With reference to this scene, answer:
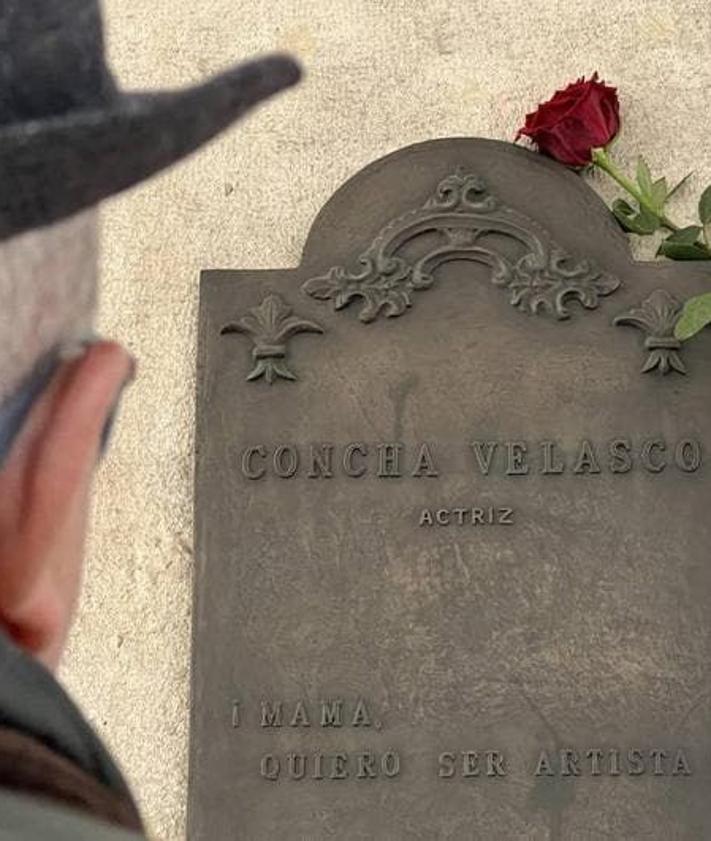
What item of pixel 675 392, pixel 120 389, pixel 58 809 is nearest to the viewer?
pixel 58 809

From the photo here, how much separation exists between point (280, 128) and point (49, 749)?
2.07 m

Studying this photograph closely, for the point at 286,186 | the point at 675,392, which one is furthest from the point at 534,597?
the point at 286,186

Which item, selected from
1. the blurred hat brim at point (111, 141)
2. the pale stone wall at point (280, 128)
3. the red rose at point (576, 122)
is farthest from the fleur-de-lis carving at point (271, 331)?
the blurred hat brim at point (111, 141)

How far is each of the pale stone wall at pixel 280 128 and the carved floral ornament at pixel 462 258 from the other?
0.12 meters

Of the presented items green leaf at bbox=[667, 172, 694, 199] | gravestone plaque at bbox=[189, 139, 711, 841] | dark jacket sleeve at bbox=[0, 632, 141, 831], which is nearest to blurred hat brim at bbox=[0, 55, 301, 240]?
dark jacket sleeve at bbox=[0, 632, 141, 831]

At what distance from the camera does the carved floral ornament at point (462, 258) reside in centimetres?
252

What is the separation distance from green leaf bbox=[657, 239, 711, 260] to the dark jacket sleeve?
6.35 feet

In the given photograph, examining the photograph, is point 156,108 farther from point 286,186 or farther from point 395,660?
point 286,186

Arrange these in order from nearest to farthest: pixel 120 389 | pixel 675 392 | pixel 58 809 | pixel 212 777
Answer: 1. pixel 58 809
2. pixel 120 389
3. pixel 212 777
4. pixel 675 392

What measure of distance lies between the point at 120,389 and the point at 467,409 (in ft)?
5.58

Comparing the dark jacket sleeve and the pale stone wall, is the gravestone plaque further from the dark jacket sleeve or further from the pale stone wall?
the dark jacket sleeve

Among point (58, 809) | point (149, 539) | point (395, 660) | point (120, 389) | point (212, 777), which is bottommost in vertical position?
point (58, 809)

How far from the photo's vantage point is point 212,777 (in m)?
2.35

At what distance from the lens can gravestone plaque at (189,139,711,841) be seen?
92.7 inches
